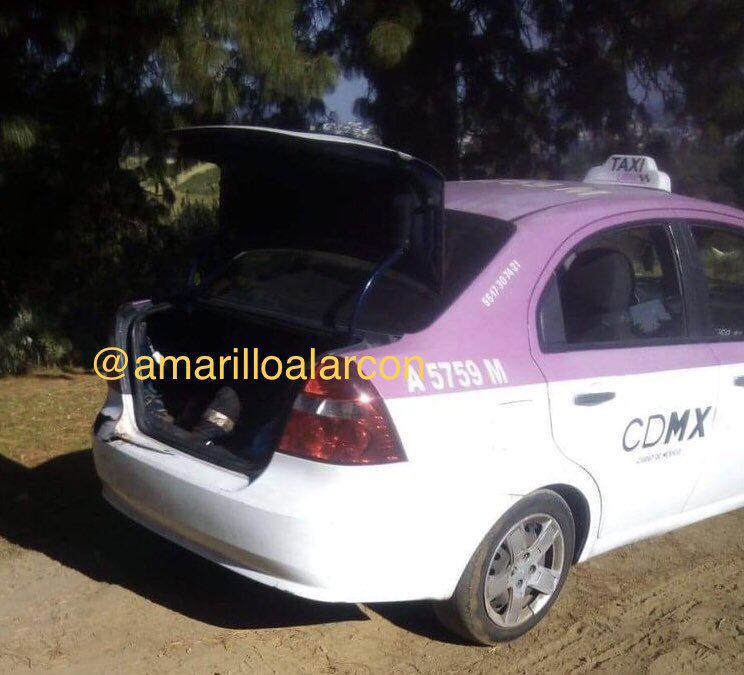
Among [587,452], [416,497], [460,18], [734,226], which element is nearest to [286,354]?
[416,497]

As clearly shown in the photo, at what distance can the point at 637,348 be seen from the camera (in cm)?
402

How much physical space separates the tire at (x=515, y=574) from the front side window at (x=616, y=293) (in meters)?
0.67

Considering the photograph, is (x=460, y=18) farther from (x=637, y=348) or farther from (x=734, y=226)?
(x=637, y=348)

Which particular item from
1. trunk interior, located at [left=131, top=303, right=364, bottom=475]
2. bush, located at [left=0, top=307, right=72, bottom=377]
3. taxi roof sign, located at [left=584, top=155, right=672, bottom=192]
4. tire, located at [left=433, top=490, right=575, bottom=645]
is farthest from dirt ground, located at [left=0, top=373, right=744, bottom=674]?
bush, located at [left=0, top=307, right=72, bottom=377]

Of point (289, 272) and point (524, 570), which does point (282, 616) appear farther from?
point (289, 272)

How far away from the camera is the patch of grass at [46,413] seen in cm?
625

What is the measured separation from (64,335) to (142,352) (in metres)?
4.69

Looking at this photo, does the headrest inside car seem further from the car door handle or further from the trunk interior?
the trunk interior

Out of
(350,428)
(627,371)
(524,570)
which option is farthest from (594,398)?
(350,428)

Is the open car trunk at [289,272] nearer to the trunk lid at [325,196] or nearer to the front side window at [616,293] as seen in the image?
the trunk lid at [325,196]

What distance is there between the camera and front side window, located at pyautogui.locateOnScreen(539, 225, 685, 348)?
151 inches

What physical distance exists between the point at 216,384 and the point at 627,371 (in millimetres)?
1771

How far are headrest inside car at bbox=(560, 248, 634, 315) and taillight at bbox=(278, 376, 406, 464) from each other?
1.01m

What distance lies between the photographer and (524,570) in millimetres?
3824
